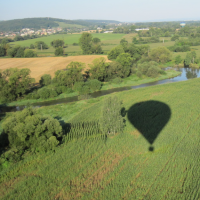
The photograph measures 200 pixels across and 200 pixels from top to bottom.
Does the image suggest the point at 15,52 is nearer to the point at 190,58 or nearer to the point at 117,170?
the point at 190,58

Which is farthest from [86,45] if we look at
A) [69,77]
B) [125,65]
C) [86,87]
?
[86,87]

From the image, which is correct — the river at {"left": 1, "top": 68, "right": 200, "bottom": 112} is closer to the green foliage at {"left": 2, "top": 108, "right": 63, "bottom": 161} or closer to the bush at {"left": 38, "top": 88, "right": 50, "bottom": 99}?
the bush at {"left": 38, "top": 88, "right": 50, "bottom": 99}

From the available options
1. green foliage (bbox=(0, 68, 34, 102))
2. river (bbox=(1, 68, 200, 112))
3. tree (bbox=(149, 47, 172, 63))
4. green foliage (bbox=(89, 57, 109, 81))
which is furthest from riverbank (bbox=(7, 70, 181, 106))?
tree (bbox=(149, 47, 172, 63))

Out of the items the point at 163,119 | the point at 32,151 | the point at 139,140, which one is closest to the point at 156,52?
the point at 163,119

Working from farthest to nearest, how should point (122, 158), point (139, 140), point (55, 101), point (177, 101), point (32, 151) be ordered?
point (55, 101) → point (177, 101) → point (139, 140) → point (32, 151) → point (122, 158)

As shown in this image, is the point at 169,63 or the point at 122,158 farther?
the point at 169,63

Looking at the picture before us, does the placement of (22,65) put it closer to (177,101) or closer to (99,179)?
(177,101)
